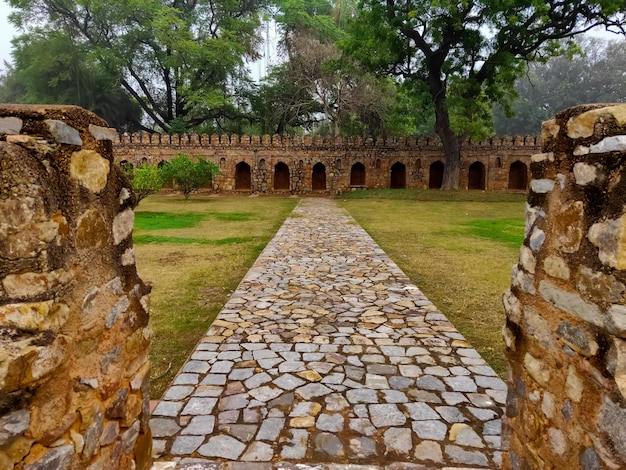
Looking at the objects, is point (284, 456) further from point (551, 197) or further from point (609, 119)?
point (609, 119)

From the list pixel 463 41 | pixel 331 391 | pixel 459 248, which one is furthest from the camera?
pixel 463 41

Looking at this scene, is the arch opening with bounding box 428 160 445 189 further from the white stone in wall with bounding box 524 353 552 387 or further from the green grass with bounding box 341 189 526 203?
the white stone in wall with bounding box 524 353 552 387

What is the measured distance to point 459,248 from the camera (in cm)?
983

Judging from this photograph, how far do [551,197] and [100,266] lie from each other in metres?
2.17

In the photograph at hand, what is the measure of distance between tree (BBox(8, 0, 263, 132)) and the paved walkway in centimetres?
2403

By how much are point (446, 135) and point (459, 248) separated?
1533cm

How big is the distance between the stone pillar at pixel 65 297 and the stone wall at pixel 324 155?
24.9 m

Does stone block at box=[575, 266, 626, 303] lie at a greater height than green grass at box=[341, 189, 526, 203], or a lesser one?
greater

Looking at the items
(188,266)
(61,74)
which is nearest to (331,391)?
(188,266)

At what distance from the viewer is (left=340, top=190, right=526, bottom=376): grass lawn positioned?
529cm

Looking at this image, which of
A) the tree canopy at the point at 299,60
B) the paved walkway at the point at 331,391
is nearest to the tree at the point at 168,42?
the tree canopy at the point at 299,60

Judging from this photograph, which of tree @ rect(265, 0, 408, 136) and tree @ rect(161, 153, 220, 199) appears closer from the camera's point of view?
tree @ rect(161, 153, 220, 199)

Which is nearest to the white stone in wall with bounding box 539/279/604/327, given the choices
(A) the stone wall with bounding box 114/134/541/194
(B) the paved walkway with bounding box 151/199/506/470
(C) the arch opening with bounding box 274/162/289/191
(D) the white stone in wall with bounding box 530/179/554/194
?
(D) the white stone in wall with bounding box 530/179/554/194

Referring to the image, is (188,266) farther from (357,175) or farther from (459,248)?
(357,175)
